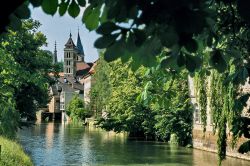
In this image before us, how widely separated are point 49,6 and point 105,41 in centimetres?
38

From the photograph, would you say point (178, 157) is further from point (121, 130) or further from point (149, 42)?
point (149, 42)

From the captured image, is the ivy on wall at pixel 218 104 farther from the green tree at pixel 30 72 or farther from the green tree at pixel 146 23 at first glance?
the green tree at pixel 146 23

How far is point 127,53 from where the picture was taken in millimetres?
1921

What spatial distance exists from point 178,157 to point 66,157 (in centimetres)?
610

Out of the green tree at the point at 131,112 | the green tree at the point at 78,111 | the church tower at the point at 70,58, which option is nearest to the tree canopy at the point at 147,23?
the green tree at the point at 131,112

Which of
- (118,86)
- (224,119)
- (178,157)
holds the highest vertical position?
(118,86)

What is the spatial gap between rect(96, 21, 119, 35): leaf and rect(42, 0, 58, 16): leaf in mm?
343

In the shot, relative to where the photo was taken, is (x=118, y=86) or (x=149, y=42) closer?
(x=149, y=42)

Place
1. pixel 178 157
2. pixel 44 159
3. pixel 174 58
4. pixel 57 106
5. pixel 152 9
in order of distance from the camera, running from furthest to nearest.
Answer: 1. pixel 57 106
2. pixel 178 157
3. pixel 44 159
4. pixel 174 58
5. pixel 152 9

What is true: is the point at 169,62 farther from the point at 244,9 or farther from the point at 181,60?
Answer: the point at 244,9

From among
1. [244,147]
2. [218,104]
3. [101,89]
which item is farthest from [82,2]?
Answer: [101,89]

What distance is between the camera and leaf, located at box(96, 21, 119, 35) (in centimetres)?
176

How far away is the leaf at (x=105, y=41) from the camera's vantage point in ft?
5.86

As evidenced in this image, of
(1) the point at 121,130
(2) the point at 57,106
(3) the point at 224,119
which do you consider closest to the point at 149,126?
(1) the point at 121,130
